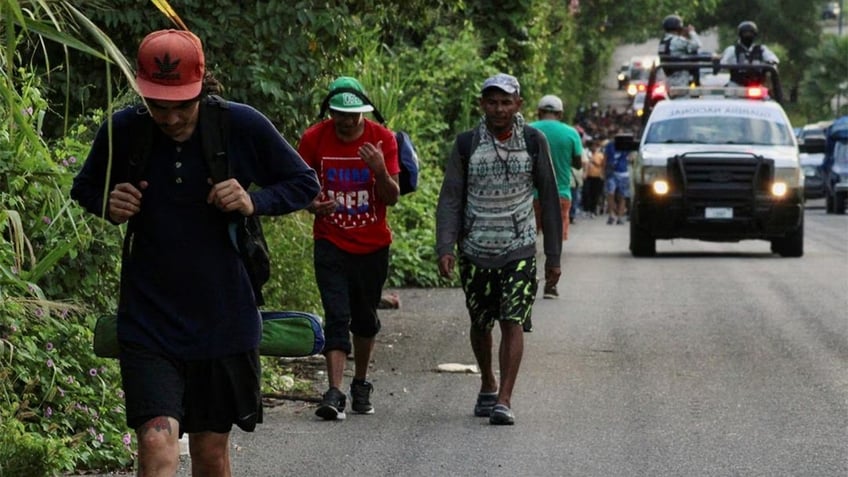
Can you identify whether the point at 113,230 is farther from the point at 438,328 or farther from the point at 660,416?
the point at 438,328

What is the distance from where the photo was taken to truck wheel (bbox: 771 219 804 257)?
906 inches

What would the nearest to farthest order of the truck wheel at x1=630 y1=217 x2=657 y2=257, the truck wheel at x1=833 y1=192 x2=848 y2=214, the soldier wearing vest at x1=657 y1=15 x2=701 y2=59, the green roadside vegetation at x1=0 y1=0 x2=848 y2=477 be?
the green roadside vegetation at x1=0 y1=0 x2=848 y2=477, the truck wheel at x1=630 y1=217 x2=657 y2=257, the soldier wearing vest at x1=657 y1=15 x2=701 y2=59, the truck wheel at x1=833 y1=192 x2=848 y2=214

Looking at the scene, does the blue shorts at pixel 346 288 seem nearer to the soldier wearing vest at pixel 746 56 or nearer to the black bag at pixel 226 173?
the black bag at pixel 226 173

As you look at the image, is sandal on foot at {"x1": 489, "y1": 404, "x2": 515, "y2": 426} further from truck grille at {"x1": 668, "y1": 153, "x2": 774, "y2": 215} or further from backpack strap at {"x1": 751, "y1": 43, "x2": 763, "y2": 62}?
backpack strap at {"x1": 751, "y1": 43, "x2": 763, "y2": 62}

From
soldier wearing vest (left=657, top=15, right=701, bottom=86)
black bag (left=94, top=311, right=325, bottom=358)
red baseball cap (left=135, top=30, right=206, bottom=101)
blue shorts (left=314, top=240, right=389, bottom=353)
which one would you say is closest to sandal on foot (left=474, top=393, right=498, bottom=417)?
blue shorts (left=314, top=240, right=389, bottom=353)

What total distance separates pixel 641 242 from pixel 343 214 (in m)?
13.6

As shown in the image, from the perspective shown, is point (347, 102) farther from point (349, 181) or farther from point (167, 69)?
point (167, 69)

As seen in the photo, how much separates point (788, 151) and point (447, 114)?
4239mm

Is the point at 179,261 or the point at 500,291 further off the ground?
the point at 179,261

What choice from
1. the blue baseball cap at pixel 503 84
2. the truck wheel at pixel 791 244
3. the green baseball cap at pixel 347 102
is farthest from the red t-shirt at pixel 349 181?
the truck wheel at pixel 791 244

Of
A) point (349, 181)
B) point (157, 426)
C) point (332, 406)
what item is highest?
point (349, 181)

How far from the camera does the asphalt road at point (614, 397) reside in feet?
28.3

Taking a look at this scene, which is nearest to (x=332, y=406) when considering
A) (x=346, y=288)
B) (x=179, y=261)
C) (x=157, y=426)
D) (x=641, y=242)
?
(x=346, y=288)

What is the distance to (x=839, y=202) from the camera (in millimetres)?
42469
